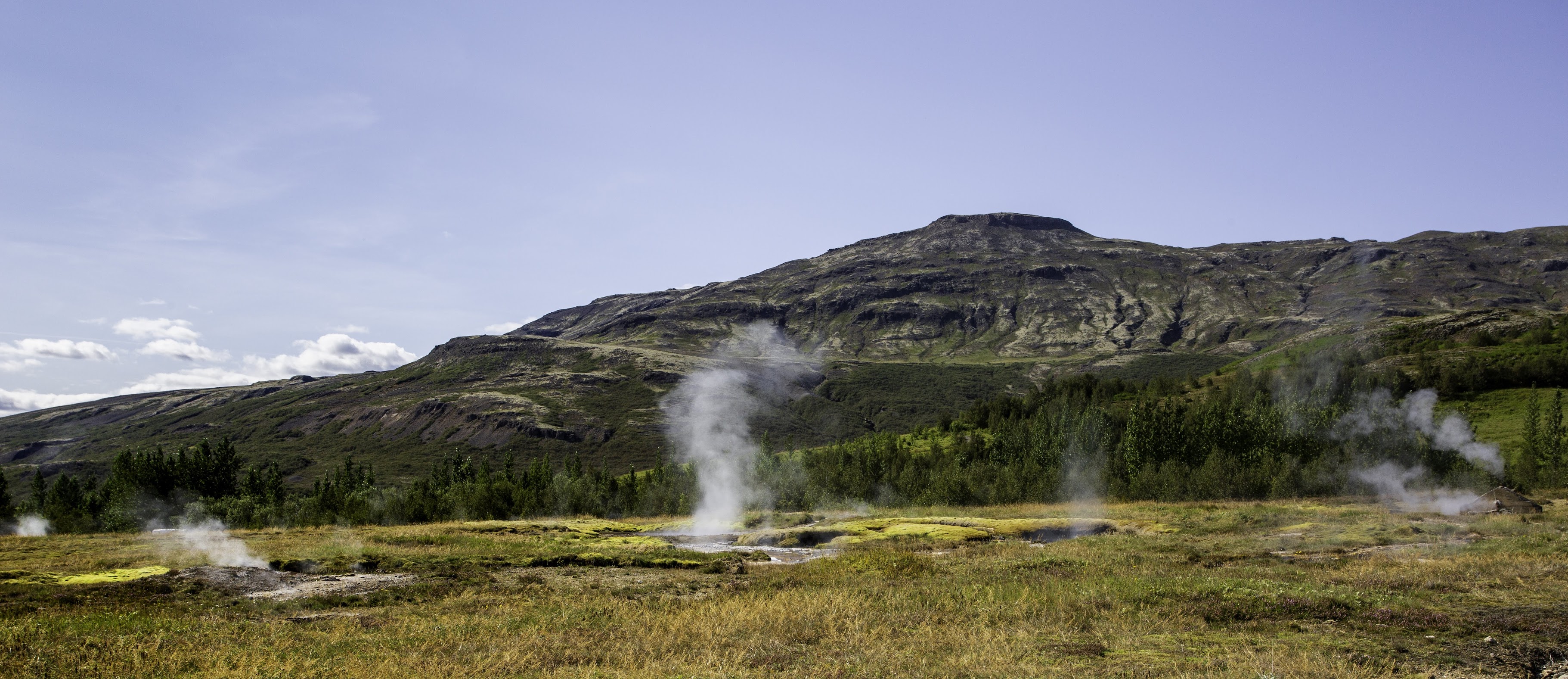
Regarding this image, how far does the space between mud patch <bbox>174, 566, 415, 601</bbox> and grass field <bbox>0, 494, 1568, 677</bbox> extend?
2.41 ft

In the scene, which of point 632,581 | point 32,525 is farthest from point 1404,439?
point 32,525

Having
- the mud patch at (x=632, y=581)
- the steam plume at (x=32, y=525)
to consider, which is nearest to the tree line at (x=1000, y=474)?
the steam plume at (x=32, y=525)

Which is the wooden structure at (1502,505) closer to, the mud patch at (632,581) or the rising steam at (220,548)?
the mud patch at (632,581)

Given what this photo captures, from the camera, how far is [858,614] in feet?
Answer: 60.8

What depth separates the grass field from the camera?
1338cm

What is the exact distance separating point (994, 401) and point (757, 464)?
63.4 metres

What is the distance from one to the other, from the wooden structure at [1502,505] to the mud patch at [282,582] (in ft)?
Answer: 176

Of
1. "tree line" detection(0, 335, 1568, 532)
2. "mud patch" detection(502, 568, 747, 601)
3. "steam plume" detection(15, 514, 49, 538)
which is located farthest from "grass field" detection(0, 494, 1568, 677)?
"steam plume" detection(15, 514, 49, 538)

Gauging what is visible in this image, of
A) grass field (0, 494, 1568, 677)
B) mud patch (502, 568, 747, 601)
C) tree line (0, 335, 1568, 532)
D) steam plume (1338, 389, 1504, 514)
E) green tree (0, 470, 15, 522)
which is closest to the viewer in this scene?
grass field (0, 494, 1568, 677)

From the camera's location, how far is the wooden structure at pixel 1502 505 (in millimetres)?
41531

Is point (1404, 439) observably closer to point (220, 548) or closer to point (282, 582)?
point (282, 582)

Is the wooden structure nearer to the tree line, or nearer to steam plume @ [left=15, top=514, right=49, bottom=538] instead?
the tree line

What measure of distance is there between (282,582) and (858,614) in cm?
2051

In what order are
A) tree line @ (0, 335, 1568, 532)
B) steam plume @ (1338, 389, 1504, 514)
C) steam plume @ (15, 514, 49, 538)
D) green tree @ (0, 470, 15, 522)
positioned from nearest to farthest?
steam plume @ (1338, 389, 1504, 514) < tree line @ (0, 335, 1568, 532) < steam plume @ (15, 514, 49, 538) < green tree @ (0, 470, 15, 522)
